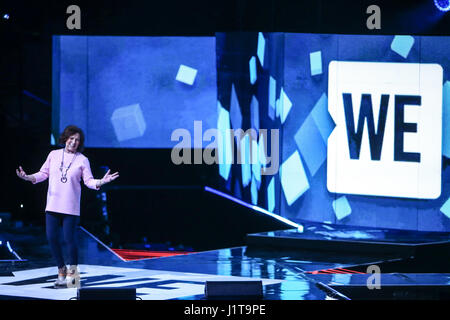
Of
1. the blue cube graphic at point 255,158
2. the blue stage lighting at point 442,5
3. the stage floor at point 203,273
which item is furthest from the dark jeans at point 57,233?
the blue stage lighting at point 442,5

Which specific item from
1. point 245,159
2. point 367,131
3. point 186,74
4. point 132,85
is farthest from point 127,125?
point 367,131

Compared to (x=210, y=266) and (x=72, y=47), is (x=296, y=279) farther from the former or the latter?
(x=72, y=47)

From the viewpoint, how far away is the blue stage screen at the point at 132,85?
11.6m

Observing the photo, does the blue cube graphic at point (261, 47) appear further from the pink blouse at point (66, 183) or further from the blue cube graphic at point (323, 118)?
the pink blouse at point (66, 183)

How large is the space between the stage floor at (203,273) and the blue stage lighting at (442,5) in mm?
2793

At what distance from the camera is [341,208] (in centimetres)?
922

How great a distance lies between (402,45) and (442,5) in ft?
2.39

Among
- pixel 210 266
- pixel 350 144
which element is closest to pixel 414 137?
pixel 350 144

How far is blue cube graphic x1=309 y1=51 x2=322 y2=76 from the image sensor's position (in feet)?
30.4

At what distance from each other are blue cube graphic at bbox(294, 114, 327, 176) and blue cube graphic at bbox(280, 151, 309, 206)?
9 centimetres

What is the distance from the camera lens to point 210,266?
658 cm

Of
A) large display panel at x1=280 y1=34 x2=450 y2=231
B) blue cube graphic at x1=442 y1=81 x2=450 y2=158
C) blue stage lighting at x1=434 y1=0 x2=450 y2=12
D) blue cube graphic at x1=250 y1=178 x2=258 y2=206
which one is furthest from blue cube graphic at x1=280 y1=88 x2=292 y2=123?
blue stage lighting at x1=434 y1=0 x2=450 y2=12

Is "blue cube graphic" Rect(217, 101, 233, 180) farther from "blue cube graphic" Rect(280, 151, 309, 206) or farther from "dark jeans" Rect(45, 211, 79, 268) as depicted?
"dark jeans" Rect(45, 211, 79, 268)

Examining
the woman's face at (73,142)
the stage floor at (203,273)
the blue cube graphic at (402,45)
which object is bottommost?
the stage floor at (203,273)
